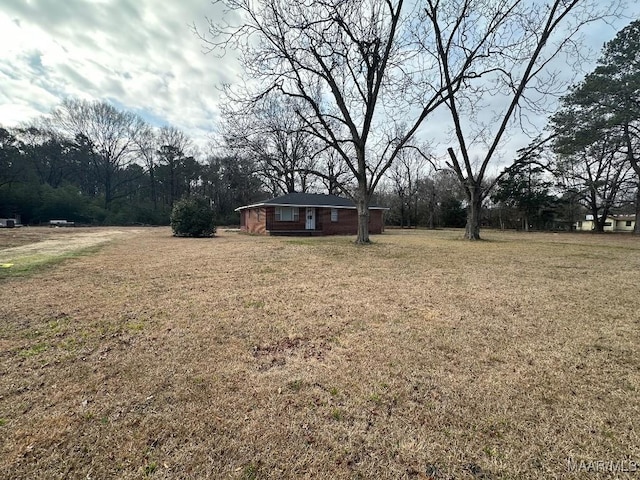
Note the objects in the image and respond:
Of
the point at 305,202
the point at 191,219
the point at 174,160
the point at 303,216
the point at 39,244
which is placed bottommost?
the point at 39,244

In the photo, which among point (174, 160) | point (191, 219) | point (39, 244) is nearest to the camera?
point (39, 244)

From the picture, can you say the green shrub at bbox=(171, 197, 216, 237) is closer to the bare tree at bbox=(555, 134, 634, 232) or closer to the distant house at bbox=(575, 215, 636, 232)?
the bare tree at bbox=(555, 134, 634, 232)

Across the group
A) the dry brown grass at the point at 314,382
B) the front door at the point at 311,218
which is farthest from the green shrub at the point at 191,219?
the dry brown grass at the point at 314,382

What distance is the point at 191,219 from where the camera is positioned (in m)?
19.0

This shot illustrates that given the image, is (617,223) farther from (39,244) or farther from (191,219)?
(39,244)

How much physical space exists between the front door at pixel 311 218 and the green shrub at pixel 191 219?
6.87 m

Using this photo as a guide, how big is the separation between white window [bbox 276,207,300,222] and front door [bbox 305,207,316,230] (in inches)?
38.2

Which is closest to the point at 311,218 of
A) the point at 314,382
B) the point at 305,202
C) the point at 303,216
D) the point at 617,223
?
the point at 303,216

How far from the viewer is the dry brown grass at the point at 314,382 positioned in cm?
178

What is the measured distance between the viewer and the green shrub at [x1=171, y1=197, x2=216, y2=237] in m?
19.0

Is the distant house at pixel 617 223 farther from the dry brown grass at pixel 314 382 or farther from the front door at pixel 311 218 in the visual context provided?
the dry brown grass at pixel 314 382

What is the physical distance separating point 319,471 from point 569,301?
5330mm

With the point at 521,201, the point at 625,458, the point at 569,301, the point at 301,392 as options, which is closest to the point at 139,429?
the point at 301,392

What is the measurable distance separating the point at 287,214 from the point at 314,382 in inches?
763
